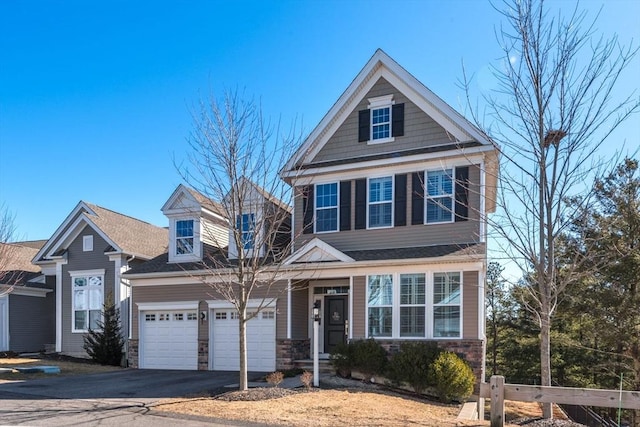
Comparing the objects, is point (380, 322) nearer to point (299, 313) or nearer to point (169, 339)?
point (299, 313)

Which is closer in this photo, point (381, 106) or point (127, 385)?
point (127, 385)

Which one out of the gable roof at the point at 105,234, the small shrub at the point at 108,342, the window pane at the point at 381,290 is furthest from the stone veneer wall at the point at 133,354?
the window pane at the point at 381,290

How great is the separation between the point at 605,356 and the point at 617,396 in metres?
16.8

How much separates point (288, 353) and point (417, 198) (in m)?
6.24

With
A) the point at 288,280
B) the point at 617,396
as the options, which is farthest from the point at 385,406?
the point at 288,280

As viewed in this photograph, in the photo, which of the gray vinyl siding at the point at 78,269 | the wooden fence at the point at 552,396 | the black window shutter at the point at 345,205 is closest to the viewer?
the wooden fence at the point at 552,396

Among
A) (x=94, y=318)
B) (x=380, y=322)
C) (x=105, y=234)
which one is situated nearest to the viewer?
(x=380, y=322)

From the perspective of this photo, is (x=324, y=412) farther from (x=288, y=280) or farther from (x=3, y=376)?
(x=3, y=376)

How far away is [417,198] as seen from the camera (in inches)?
597

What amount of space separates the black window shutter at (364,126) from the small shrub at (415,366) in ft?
22.8

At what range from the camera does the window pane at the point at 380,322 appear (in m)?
14.2

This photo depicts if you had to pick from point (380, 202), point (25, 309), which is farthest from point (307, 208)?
point (25, 309)

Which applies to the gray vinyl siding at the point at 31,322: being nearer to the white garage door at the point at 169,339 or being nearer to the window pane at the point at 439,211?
the white garage door at the point at 169,339

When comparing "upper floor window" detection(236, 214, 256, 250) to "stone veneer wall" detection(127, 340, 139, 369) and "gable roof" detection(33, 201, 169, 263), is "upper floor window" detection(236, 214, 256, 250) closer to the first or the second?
"stone veneer wall" detection(127, 340, 139, 369)
